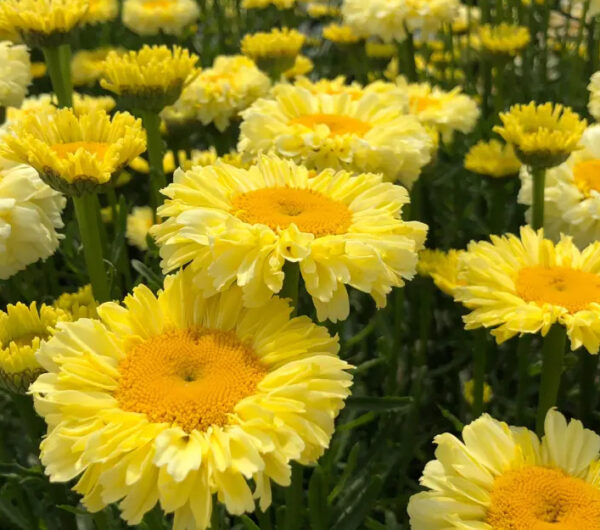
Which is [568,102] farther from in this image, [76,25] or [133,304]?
[133,304]

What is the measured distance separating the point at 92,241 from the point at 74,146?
14 centimetres

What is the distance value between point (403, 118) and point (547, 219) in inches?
13.7

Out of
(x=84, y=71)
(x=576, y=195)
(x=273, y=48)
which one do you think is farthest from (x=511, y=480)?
(x=84, y=71)

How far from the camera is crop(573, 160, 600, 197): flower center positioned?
156 centimetres

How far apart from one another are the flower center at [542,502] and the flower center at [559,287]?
0.26 m

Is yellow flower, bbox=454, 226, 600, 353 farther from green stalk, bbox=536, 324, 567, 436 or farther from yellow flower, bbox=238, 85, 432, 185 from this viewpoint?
yellow flower, bbox=238, 85, 432, 185

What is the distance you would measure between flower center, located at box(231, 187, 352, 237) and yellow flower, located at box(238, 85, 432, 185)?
35cm

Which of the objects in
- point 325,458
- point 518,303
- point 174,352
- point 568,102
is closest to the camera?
point 174,352

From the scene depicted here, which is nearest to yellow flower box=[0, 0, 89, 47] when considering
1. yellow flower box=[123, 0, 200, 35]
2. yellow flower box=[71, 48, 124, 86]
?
yellow flower box=[71, 48, 124, 86]

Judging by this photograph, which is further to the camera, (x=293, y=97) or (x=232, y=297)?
(x=293, y=97)

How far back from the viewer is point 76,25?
5.09 feet

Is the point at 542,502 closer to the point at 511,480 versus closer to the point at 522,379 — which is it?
the point at 511,480

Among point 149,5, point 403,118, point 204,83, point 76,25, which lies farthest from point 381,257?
point 149,5

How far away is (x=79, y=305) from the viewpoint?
132 centimetres
